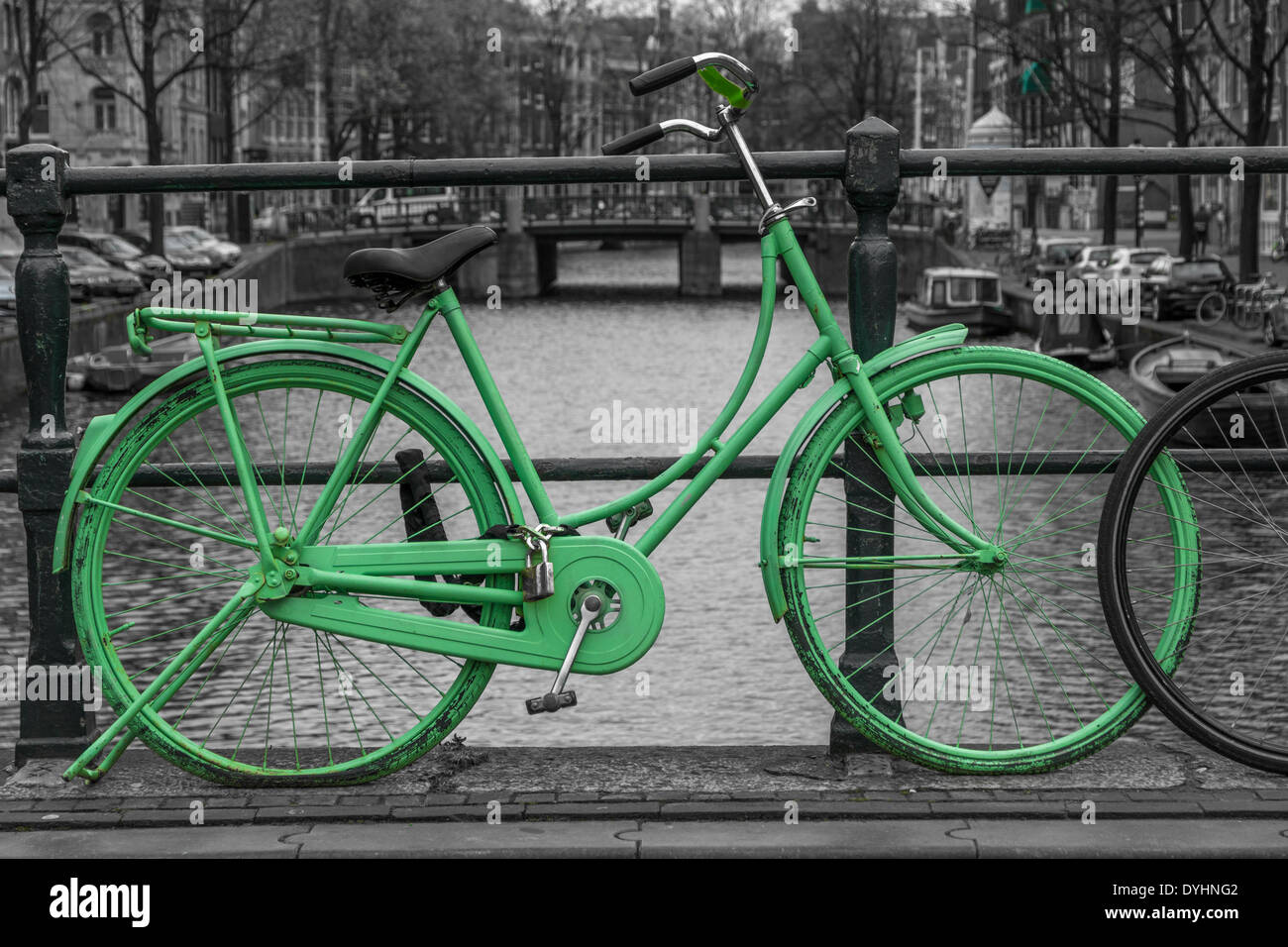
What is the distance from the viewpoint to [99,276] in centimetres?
4275

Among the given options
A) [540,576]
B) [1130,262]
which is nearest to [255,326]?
[540,576]

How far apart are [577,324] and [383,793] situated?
4655 cm

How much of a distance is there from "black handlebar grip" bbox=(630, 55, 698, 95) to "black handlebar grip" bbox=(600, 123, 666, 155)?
0.07 m

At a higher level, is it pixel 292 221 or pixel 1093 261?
pixel 292 221

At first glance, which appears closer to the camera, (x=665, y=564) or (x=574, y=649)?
(x=574, y=649)

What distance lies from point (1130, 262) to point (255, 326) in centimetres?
4523

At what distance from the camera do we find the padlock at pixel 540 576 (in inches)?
136

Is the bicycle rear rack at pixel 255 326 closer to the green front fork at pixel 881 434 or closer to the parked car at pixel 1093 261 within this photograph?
the green front fork at pixel 881 434

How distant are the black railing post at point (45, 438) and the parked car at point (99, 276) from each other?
38.1 metres

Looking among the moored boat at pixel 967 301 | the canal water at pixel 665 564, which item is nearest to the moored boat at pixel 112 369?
the canal water at pixel 665 564

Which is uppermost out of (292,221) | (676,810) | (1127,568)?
(292,221)

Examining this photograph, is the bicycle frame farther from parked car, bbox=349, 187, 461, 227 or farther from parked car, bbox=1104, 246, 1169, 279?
parked car, bbox=349, 187, 461, 227

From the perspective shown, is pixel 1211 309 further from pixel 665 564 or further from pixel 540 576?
pixel 540 576

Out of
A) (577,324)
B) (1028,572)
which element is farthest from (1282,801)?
(577,324)
